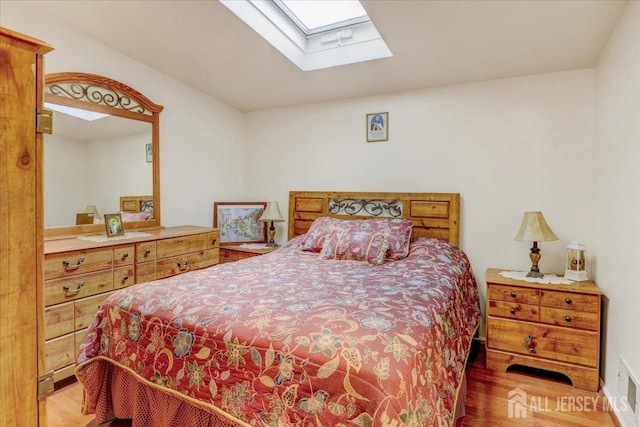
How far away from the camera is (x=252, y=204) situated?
399cm

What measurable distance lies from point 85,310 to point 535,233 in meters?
3.18

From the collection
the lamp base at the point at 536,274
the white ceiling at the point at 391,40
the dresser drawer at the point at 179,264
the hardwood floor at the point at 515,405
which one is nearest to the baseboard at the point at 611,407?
the hardwood floor at the point at 515,405

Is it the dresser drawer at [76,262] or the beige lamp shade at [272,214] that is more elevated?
the beige lamp shade at [272,214]

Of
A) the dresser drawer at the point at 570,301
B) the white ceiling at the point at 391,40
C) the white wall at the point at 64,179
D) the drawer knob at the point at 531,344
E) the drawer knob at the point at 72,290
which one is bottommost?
the drawer knob at the point at 531,344

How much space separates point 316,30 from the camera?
115 inches

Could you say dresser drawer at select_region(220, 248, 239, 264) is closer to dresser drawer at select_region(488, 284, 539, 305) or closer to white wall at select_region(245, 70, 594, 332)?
white wall at select_region(245, 70, 594, 332)

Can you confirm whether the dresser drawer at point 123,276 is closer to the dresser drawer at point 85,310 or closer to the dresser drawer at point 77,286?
the dresser drawer at point 77,286

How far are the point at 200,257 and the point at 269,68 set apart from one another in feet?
6.08

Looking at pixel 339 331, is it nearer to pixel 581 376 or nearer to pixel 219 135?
pixel 581 376

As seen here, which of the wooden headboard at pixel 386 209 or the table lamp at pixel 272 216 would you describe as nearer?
the wooden headboard at pixel 386 209

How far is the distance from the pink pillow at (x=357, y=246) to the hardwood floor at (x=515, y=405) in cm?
105

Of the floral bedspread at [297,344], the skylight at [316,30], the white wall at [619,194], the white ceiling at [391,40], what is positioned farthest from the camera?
the skylight at [316,30]

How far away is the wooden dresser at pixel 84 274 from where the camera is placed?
2.09 m

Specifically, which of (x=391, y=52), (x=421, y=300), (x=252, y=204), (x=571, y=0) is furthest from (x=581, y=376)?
(x=252, y=204)
